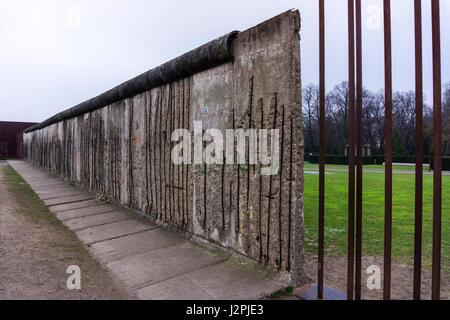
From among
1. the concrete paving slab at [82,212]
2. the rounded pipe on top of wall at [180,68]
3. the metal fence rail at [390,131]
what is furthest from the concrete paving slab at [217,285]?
the concrete paving slab at [82,212]

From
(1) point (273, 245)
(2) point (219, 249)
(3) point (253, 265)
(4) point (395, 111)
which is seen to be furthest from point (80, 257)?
(4) point (395, 111)

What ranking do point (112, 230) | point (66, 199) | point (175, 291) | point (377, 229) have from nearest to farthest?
point (175, 291) < point (112, 230) < point (377, 229) < point (66, 199)

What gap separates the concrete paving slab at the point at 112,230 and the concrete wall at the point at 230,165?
253 mm

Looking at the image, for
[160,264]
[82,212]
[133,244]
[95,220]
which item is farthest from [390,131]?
[82,212]

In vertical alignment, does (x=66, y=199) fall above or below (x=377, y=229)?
above

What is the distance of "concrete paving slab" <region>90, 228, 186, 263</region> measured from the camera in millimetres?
3418

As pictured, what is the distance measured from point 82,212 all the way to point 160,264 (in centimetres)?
308

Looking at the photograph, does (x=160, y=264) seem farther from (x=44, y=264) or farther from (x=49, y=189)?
(x=49, y=189)

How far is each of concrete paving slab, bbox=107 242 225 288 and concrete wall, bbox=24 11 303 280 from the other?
257 mm

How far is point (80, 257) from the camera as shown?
3363 mm

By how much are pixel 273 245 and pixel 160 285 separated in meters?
0.99

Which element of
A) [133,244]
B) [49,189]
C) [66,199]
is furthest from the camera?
[49,189]

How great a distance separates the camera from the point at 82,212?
218 inches
